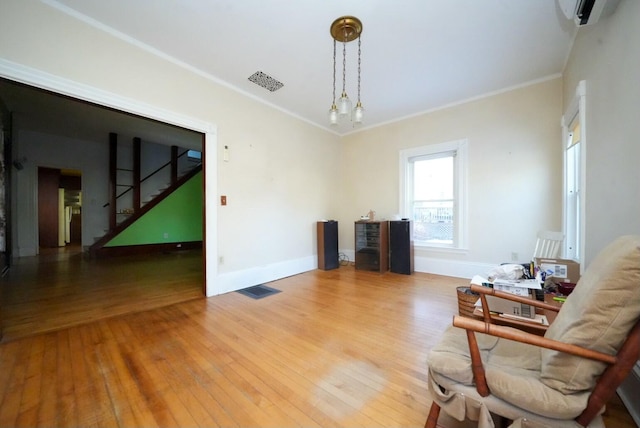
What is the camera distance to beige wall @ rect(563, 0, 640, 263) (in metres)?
1.31

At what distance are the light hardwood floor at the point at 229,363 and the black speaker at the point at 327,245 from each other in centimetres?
155

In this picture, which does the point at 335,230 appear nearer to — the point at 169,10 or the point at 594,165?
the point at 594,165

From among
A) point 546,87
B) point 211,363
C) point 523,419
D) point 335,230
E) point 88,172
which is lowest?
point 211,363

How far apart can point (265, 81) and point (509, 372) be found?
12.0 ft

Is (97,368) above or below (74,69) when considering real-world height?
below

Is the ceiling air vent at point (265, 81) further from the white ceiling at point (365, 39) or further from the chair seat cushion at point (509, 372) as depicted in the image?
the chair seat cushion at point (509, 372)

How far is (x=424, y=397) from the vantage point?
1.35 meters

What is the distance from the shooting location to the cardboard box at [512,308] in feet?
4.84

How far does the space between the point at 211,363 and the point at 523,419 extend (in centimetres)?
176

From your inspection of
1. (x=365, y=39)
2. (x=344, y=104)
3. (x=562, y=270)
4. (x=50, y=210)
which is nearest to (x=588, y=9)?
(x=365, y=39)

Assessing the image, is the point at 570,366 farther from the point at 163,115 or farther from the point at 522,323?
the point at 163,115

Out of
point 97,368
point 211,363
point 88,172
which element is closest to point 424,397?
point 211,363

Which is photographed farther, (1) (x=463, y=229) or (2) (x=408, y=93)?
(1) (x=463, y=229)

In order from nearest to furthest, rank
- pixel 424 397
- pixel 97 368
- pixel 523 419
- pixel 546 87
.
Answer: pixel 523 419, pixel 424 397, pixel 97 368, pixel 546 87
